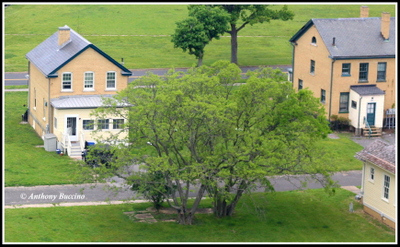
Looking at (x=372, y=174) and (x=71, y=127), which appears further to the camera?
(x=71, y=127)

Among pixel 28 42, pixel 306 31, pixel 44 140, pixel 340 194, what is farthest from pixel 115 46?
pixel 340 194

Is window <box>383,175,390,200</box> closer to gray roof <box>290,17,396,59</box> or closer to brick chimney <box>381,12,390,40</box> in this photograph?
gray roof <box>290,17,396,59</box>

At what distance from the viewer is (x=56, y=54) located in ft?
193

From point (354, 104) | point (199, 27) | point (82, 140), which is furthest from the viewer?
point (199, 27)

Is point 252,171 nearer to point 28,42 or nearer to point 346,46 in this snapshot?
point 346,46

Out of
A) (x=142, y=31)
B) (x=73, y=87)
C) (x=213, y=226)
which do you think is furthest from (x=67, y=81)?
(x=142, y=31)

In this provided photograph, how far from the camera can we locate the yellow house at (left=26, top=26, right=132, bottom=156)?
2203 inches

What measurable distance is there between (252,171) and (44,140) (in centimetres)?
2146

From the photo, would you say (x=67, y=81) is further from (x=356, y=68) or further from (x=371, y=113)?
(x=371, y=113)

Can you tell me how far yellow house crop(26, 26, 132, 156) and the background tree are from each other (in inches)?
→ 754

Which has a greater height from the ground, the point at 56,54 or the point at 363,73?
the point at 56,54

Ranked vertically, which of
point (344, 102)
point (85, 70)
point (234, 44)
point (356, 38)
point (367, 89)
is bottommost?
point (344, 102)

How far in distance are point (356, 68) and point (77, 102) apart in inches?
891

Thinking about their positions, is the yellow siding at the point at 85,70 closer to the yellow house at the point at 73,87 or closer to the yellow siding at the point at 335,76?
the yellow house at the point at 73,87
